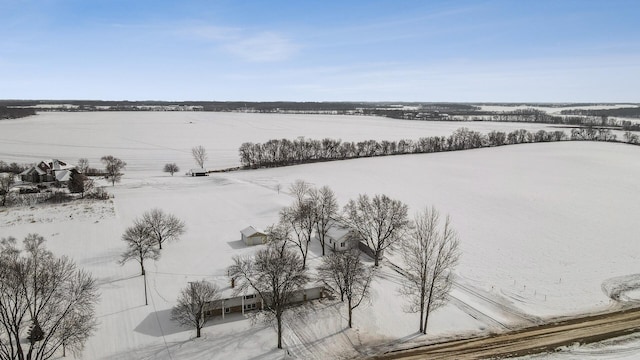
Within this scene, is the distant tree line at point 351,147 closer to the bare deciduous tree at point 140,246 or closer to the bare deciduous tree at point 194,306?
the bare deciduous tree at point 140,246

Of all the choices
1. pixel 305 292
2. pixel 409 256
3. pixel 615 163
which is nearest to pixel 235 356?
pixel 305 292

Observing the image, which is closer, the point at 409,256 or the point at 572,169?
the point at 409,256

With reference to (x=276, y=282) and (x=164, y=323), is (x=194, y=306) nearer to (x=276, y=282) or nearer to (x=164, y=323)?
(x=164, y=323)

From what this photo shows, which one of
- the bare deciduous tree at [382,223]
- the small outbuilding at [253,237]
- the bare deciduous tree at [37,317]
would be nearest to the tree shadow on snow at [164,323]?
the bare deciduous tree at [37,317]

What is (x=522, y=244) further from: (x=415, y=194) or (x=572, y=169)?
(x=572, y=169)

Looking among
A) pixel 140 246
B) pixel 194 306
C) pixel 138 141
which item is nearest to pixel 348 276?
pixel 194 306

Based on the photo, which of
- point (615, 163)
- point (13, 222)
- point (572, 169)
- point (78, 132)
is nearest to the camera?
point (13, 222)
